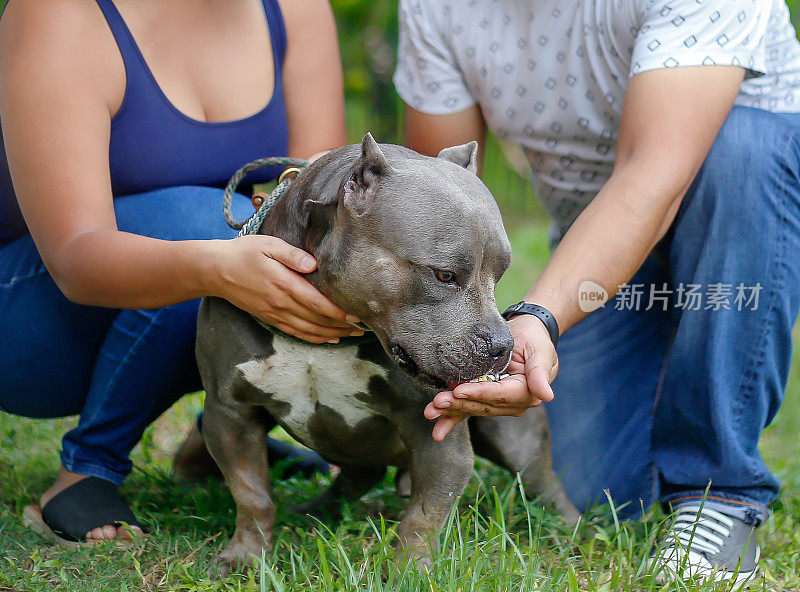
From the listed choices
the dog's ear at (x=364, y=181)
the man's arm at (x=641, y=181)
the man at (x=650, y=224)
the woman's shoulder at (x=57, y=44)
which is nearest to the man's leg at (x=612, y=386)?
the man at (x=650, y=224)

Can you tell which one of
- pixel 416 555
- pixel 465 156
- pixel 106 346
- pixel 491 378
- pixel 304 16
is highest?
Result: pixel 304 16

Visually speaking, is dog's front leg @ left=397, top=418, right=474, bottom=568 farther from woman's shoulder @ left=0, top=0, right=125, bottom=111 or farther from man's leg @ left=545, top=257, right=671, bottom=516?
woman's shoulder @ left=0, top=0, right=125, bottom=111

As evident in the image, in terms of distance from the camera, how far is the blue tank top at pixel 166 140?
229 cm

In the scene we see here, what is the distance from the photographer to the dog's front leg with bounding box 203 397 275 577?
7.01 ft

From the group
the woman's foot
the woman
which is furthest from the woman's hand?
the woman's foot

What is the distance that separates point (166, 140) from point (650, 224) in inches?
49.5

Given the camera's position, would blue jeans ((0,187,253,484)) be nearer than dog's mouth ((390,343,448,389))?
No

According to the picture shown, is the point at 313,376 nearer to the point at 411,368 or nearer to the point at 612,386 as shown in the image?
the point at 411,368

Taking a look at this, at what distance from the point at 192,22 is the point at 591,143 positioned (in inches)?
47.6

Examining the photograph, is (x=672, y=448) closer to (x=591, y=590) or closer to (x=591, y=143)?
(x=591, y=590)

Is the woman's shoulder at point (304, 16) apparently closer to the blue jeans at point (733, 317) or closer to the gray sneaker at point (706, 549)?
the blue jeans at point (733, 317)

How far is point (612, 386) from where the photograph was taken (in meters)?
2.99

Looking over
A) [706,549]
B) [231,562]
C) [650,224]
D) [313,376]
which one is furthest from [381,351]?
[706,549]

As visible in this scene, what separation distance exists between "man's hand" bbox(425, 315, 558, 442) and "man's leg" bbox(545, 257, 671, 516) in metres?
0.90
